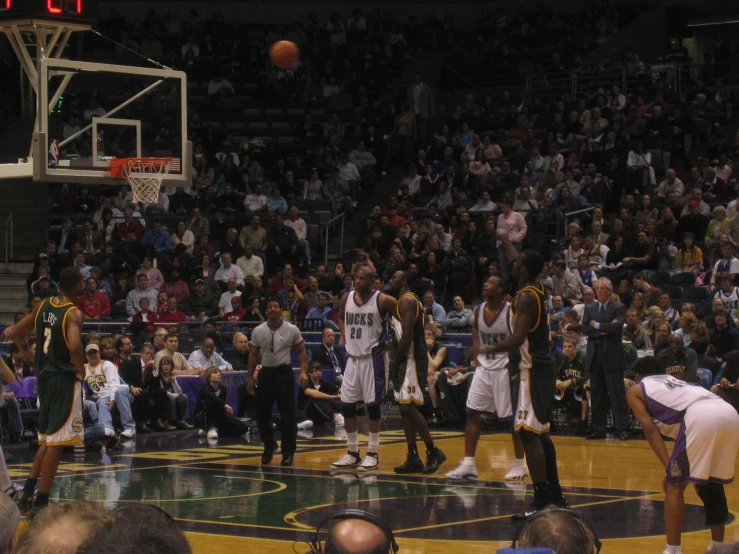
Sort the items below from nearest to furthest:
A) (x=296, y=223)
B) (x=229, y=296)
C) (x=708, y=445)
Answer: (x=708, y=445), (x=229, y=296), (x=296, y=223)

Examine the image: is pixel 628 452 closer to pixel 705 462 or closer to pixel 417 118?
pixel 705 462

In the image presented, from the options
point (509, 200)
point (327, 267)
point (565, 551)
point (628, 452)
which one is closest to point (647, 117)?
point (509, 200)

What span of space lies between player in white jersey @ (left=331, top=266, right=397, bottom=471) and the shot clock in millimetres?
4664

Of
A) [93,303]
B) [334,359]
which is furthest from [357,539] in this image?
[93,303]

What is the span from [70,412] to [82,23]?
19.0ft

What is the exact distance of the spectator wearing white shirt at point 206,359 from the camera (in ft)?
58.3

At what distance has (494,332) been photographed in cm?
1174

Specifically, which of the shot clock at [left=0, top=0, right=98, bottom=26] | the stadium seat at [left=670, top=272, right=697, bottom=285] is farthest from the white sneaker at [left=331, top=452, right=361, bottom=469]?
the stadium seat at [left=670, top=272, right=697, bottom=285]

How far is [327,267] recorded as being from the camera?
2517cm

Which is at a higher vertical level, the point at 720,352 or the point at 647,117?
the point at 647,117

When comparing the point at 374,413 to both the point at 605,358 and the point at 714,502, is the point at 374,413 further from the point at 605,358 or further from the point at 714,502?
the point at 714,502

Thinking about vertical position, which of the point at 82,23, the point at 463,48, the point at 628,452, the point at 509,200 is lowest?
the point at 628,452

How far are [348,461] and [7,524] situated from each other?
373 inches

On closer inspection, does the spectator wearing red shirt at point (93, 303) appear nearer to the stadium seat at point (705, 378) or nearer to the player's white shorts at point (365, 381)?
the player's white shorts at point (365, 381)
